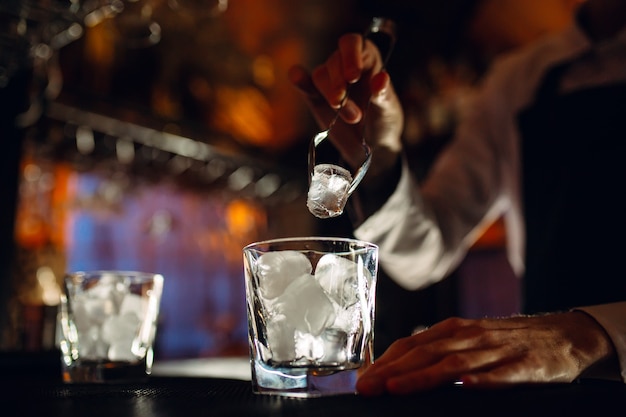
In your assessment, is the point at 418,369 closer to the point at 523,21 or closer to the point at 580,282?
the point at 580,282

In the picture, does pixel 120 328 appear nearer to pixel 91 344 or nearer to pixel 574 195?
pixel 91 344

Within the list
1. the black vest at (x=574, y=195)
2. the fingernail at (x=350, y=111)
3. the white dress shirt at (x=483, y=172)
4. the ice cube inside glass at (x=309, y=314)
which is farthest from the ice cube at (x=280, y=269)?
the black vest at (x=574, y=195)

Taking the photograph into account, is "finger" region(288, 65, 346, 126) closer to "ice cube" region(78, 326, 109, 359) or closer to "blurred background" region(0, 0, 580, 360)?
"ice cube" region(78, 326, 109, 359)

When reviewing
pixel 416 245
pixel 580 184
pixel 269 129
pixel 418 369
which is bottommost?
pixel 418 369

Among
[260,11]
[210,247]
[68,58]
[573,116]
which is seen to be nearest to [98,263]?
[210,247]

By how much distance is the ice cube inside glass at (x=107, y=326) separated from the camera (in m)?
0.73

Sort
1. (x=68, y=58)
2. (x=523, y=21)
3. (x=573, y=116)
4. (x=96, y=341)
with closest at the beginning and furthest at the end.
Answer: (x=96, y=341) < (x=573, y=116) < (x=68, y=58) < (x=523, y=21)

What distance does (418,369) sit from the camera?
54 centimetres

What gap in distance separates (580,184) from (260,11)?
3315 mm

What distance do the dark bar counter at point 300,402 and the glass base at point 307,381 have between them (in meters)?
0.02

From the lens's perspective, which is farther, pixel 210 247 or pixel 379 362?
pixel 210 247

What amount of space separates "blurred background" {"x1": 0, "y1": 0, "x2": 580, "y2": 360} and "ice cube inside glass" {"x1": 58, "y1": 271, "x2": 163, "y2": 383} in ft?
4.46

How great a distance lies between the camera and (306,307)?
53 cm

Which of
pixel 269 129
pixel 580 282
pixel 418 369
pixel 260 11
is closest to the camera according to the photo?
pixel 418 369
